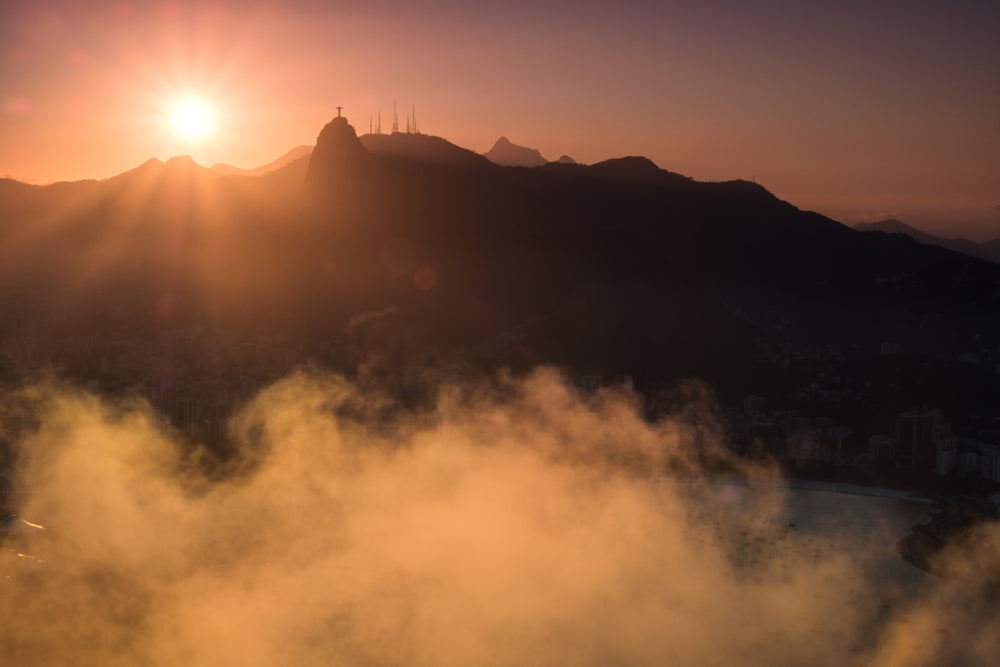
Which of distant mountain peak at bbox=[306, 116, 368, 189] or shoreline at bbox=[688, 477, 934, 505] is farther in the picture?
distant mountain peak at bbox=[306, 116, 368, 189]

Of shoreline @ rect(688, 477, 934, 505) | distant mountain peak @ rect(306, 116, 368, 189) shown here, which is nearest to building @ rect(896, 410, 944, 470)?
shoreline @ rect(688, 477, 934, 505)

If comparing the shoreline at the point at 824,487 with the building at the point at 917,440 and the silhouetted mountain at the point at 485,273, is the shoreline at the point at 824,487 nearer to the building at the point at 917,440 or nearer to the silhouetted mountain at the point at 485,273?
the building at the point at 917,440

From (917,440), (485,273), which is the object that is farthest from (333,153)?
(917,440)

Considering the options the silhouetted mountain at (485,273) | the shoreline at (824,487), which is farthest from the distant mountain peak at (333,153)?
the shoreline at (824,487)

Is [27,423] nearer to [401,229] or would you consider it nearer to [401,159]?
[401,229]

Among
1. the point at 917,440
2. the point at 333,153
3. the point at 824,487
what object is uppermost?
the point at 333,153

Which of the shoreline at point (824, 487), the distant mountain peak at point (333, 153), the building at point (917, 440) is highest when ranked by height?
the distant mountain peak at point (333, 153)

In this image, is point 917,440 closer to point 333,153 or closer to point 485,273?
point 485,273

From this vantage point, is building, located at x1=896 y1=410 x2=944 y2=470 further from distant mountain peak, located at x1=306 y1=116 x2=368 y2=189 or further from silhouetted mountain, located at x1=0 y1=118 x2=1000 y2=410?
distant mountain peak, located at x1=306 y1=116 x2=368 y2=189
